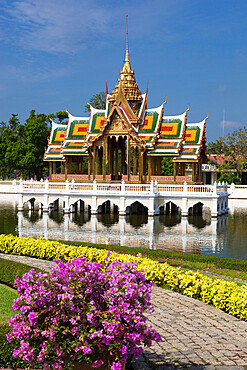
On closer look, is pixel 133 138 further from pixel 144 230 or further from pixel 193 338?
pixel 193 338

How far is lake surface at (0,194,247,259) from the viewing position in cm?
2359

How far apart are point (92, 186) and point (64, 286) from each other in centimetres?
3178

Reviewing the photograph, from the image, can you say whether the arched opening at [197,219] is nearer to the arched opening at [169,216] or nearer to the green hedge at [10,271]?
the arched opening at [169,216]

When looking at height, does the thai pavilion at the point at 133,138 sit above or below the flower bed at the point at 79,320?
above

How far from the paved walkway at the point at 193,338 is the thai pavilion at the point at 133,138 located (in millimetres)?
28736

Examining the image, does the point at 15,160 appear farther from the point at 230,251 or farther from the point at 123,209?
the point at 230,251

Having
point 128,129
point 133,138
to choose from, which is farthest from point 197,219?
point 128,129

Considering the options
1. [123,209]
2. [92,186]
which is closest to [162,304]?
[123,209]

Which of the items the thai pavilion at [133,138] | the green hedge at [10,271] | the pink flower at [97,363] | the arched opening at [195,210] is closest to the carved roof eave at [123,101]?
the thai pavilion at [133,138]

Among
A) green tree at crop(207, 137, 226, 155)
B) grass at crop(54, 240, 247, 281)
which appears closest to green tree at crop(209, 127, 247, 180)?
green tree at crop(207, 137, 226, 155)

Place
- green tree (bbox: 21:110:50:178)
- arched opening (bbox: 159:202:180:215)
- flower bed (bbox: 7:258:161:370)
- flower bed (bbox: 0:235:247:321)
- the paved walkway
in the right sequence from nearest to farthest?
flower bed (bbox: 7:258:161:370) < the paved walkway < flower bed (bbox: 0:235:247:321) < arched opening (bbox: 159:202:180:215) < green tree (bbox: 21:110:50:178)

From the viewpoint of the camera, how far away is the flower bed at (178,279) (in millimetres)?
10205

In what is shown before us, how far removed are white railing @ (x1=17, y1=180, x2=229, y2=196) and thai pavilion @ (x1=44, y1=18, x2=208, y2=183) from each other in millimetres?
3092

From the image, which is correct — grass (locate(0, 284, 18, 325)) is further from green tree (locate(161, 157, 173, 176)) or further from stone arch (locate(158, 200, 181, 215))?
green tree (locate(161, 157, 173, 176))
